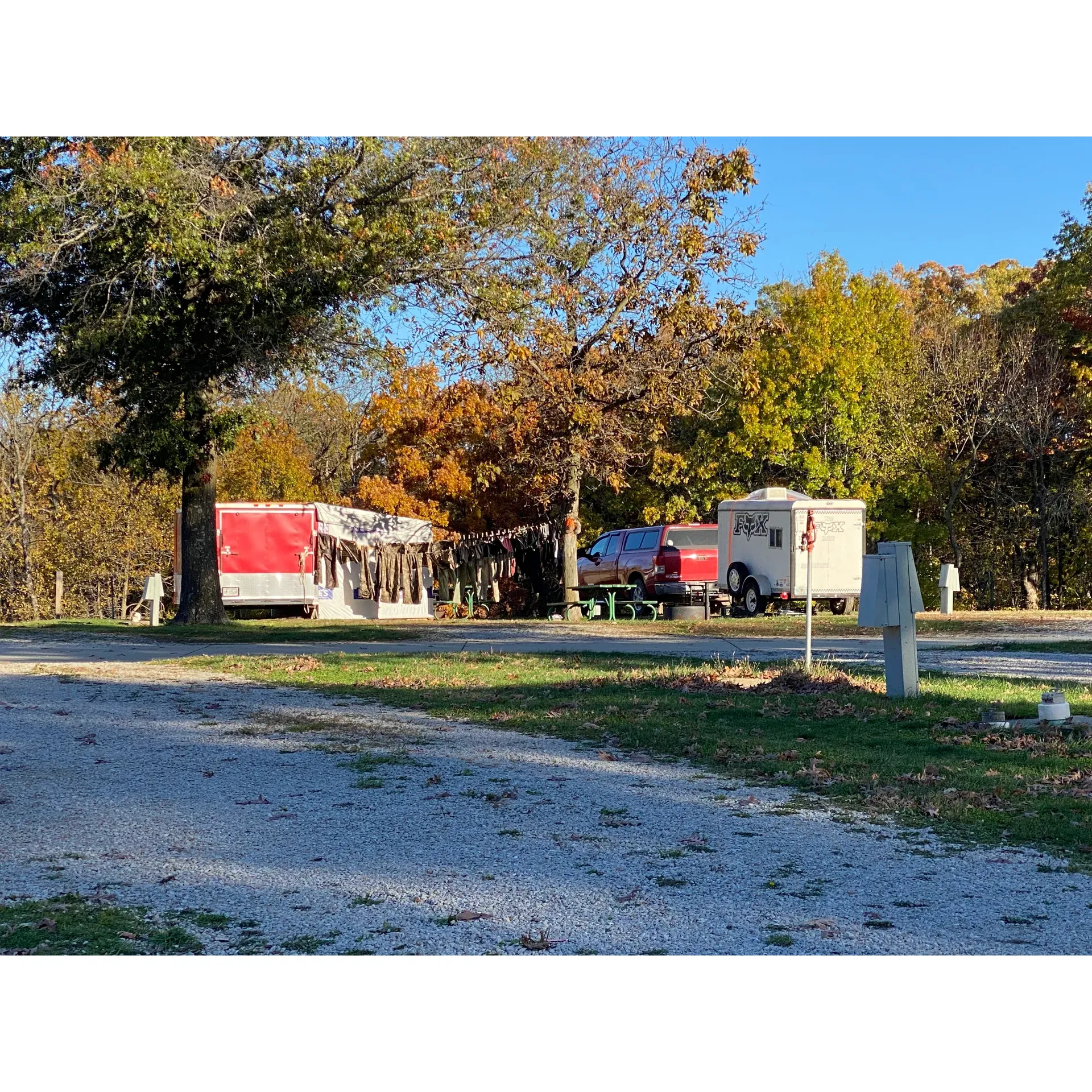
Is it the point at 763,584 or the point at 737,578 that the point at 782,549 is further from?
the point at 737,578

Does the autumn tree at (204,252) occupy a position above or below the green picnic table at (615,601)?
above

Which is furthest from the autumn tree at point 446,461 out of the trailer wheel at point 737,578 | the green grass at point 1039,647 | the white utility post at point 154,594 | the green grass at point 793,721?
the green grass at point 793,721

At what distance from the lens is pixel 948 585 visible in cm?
2447

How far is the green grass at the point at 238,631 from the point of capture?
1956cm

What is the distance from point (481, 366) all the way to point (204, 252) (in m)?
7.80

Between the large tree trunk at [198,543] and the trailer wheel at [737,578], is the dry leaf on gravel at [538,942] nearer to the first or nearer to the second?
the large tree trunk at [198,543]

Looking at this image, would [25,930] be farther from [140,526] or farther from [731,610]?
[140,526]

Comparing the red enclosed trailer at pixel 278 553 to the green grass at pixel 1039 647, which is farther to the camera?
the red enclosed trailer at pixel 278 553

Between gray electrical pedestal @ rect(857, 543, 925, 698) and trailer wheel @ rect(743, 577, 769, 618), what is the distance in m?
15.1

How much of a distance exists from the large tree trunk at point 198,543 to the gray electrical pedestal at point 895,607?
13.8 m

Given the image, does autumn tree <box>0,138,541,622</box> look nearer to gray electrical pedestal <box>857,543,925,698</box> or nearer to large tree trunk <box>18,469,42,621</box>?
gray electrical pedestal <box>857,543,925,698</box>

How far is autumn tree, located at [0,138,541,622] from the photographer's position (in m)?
17.2
